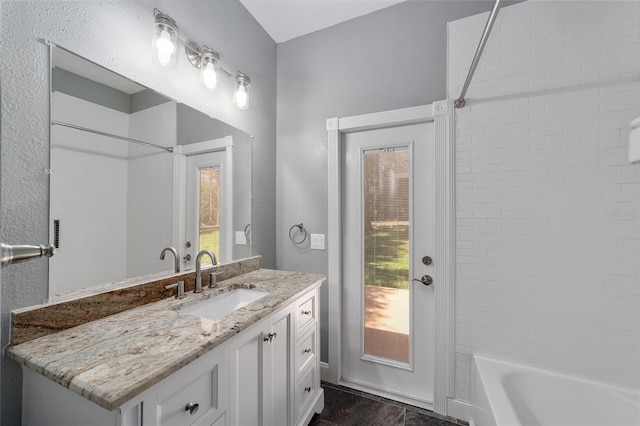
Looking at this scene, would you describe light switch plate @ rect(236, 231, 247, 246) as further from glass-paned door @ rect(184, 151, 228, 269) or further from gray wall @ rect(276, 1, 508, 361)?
gray wall @ rect(276, 1, 508, 361)

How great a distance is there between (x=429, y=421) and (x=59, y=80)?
2.61 meters

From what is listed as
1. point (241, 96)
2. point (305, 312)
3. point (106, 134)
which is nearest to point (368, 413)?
point (305, 312)

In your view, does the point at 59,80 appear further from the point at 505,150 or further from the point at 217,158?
the point at 505,150

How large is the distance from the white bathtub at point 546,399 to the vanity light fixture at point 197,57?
90.6 inches

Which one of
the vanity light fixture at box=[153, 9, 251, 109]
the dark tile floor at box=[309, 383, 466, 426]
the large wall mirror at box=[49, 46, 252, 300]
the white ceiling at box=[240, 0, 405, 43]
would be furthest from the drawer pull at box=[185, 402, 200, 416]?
the white ceiling at box=[240, 0, 405, 43]

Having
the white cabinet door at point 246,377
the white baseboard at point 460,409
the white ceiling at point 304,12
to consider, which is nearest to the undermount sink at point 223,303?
the white cabinet door at point 246,377

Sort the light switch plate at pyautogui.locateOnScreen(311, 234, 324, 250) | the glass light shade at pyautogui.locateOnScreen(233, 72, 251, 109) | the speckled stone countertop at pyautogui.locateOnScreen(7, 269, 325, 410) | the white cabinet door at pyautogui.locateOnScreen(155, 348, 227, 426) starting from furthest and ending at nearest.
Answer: the light switch plate at pyautogui.locateOnScreen(311, 234, 324, 250) < the glass light shade at pyautogui.locateOnScreen(233, 72, 251, 109) < the white cabinet door at pyautogui.locateOnScreen(155, 348, 227, 426) < the speckled stone countertop at pyautogui.locateOnScreen(7, 269, 325, 410)

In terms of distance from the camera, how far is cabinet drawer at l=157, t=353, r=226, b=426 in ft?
2.61

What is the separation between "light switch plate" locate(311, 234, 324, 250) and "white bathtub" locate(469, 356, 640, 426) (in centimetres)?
128

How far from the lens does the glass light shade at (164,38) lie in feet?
4.28

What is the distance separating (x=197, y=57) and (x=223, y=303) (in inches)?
56.7

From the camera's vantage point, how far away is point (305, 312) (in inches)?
62.8

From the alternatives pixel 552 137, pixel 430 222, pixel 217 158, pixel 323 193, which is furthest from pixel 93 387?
pixel 552 137

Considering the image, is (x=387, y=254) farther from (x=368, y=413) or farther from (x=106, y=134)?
(x=106, y=134)
